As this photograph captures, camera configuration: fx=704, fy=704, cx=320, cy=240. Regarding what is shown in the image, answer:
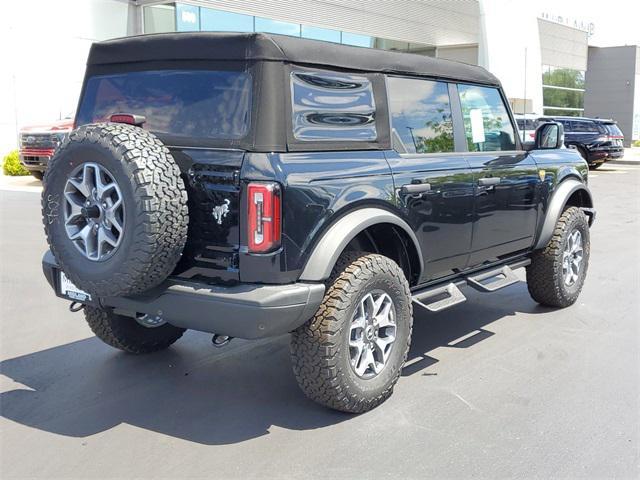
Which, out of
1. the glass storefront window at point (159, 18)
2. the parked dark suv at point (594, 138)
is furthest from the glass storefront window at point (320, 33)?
the parked dark suv at point (594, 138)

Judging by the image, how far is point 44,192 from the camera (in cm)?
379

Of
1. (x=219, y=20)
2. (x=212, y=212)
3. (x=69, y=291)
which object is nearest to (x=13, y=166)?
(x=219, y=20)

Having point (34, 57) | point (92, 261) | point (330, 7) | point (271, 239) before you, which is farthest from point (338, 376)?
point (330, 7)

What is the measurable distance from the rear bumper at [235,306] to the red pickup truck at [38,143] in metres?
13.9

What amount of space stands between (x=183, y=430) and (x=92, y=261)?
3.37 ft

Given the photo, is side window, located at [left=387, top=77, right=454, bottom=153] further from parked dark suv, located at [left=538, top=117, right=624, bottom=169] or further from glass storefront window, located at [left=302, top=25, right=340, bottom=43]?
glass storefront window, located at [left=302, top=25, right=340, bottom=43]

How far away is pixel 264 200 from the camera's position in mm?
3453

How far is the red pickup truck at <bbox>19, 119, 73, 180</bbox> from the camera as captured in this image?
647 inches

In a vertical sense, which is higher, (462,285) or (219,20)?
(219,20)

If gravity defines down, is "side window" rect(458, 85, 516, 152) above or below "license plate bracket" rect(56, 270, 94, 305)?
above

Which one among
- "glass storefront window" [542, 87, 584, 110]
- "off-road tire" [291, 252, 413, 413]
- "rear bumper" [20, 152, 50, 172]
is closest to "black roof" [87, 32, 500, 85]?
"off-road tire" [291, 252, 413, 413]

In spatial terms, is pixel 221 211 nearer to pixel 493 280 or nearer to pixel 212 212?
pixel 212 212

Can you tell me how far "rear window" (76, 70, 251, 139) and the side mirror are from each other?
3100mm

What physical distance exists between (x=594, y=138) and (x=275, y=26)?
1103cm
